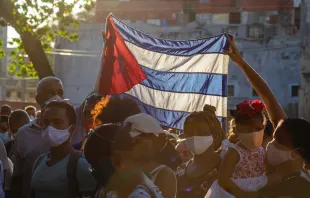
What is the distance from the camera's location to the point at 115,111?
5105 millimetres

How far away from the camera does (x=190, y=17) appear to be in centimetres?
6488

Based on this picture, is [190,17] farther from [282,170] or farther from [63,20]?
[282,170]

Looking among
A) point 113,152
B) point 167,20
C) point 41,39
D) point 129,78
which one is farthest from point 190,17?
point 113,152

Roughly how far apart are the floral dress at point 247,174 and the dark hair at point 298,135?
1.83 ft

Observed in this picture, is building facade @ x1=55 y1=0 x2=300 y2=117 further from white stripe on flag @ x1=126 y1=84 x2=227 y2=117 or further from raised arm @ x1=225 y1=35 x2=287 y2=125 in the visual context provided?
raised arm @ x1=225 y1=35 x2=287 y2=125

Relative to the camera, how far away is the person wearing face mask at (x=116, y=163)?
4.07 metres

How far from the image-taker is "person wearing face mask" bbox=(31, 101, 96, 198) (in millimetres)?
5320

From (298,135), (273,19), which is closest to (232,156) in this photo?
(298,135)

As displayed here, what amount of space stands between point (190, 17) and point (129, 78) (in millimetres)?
57239

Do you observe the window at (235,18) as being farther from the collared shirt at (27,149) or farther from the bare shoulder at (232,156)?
the bare shoulder at (232,156)

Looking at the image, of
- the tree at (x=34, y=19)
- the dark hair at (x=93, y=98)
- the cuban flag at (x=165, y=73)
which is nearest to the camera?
the dark hair at (x=93, y=98)

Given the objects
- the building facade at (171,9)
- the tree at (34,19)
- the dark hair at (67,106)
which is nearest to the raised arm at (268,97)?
the dark hair at (67,106)

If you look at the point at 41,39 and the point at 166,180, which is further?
the point at 41,39

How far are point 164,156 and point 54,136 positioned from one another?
0.86 metres
